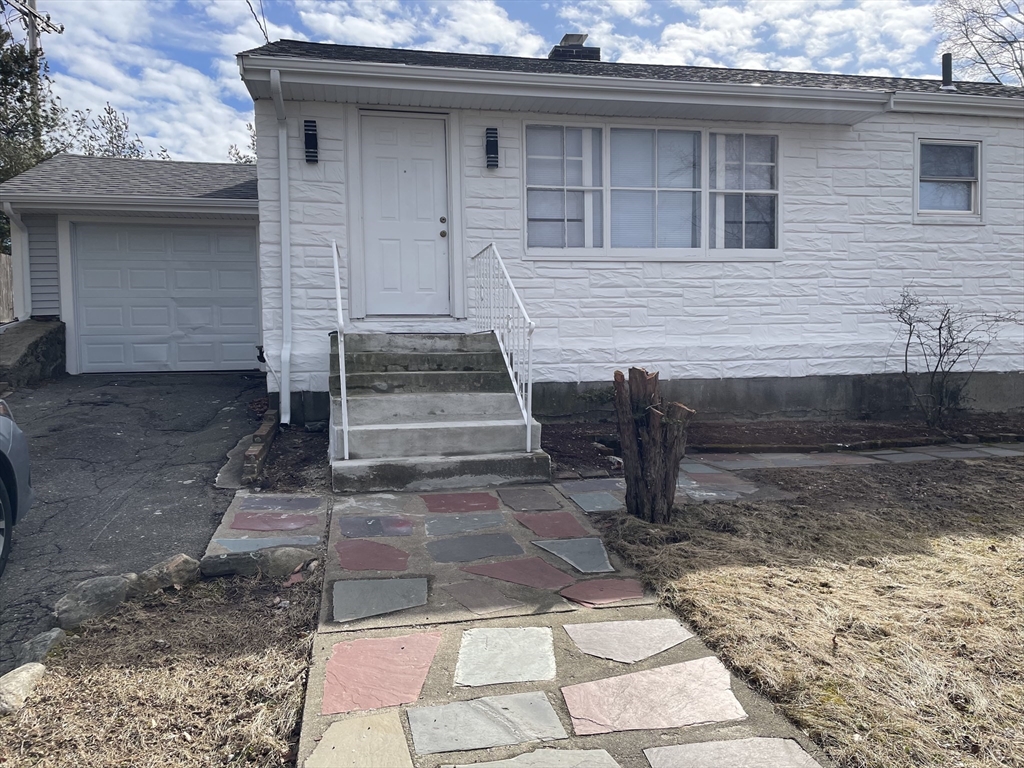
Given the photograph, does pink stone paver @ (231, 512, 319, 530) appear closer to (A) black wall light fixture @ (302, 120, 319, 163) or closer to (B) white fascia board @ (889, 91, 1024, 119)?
(A) black wall light fixture @ (302, 120, 319, 163)

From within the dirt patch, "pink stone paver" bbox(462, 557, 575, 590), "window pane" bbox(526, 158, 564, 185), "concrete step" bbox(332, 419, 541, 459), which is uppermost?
"window pane" bbox(526, 158, 564, 185)

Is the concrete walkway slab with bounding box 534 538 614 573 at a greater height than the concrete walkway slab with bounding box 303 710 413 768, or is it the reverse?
the concrete walkway slab with bounding box 534 538 614 573

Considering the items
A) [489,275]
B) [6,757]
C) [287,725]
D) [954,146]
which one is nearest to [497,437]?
[489,275]

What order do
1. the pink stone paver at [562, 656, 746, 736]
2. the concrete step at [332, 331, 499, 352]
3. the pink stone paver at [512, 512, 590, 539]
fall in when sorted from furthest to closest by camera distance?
1. the concrete step at [332, 331, 499, 352]
2. the pink stone paver at [512, 512, 590, 539]
3. the pink stone paver at [562, 656, 746, 736]

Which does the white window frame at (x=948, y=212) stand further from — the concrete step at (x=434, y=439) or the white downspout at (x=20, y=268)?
the white downspout at (x=20, y=268)

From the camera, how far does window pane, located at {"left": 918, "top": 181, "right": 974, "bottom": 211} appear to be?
8391 mm

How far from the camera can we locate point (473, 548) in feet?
13.2

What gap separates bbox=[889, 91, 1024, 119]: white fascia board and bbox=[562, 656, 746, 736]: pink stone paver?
7248mm

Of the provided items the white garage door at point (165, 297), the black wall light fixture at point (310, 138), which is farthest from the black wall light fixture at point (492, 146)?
the white garage door at point (165, 297)

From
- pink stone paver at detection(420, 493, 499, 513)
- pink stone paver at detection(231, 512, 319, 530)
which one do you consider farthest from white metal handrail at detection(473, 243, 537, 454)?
pink stone paver at detection(231, 512, 319, 530)

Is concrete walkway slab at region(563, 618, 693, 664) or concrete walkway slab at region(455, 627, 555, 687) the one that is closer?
concrete walkway slab at region(455, 627, 555, 687)

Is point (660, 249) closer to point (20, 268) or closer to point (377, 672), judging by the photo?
point (377, 672)

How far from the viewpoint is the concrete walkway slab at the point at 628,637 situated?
284 cm

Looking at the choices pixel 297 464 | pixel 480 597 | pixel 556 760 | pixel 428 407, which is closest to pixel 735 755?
pixel 556 760
